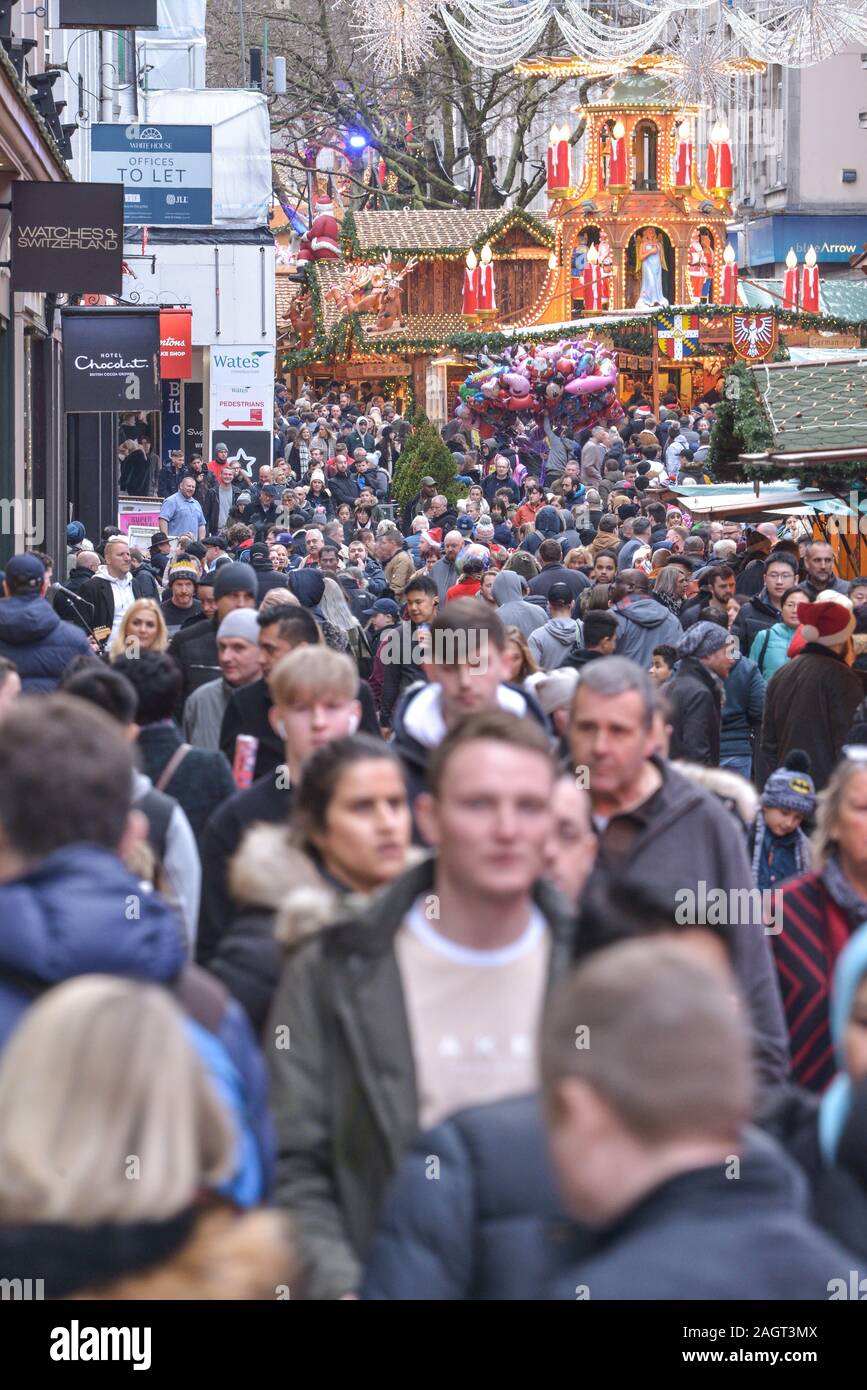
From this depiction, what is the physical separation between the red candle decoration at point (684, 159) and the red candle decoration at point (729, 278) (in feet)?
10.2

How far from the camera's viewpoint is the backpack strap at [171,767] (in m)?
6.25

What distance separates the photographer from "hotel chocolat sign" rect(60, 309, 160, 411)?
1883 centimetres

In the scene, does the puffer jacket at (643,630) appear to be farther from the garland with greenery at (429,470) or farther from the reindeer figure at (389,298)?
the reindeer figure at (389,298)

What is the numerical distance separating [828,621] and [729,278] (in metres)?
38.4

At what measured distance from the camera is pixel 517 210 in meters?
48.1

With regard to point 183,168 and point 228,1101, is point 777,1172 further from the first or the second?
point 183,168

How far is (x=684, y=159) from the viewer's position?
50.5 metres

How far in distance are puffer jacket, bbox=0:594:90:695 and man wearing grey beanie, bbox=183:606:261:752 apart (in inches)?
32.2

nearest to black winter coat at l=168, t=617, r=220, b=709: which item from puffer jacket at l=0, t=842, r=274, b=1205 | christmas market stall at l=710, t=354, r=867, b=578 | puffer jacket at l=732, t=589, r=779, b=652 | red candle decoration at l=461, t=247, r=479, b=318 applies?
puffer jacket at l=732, t=589, r=779, b=652

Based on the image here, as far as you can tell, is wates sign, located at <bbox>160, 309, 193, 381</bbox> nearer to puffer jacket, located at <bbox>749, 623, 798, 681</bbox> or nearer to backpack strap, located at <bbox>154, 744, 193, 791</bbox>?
puffer jacket, located at <bbox>749, 623, 798, 681</bbox>

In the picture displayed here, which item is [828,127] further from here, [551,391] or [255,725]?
[255,725]
